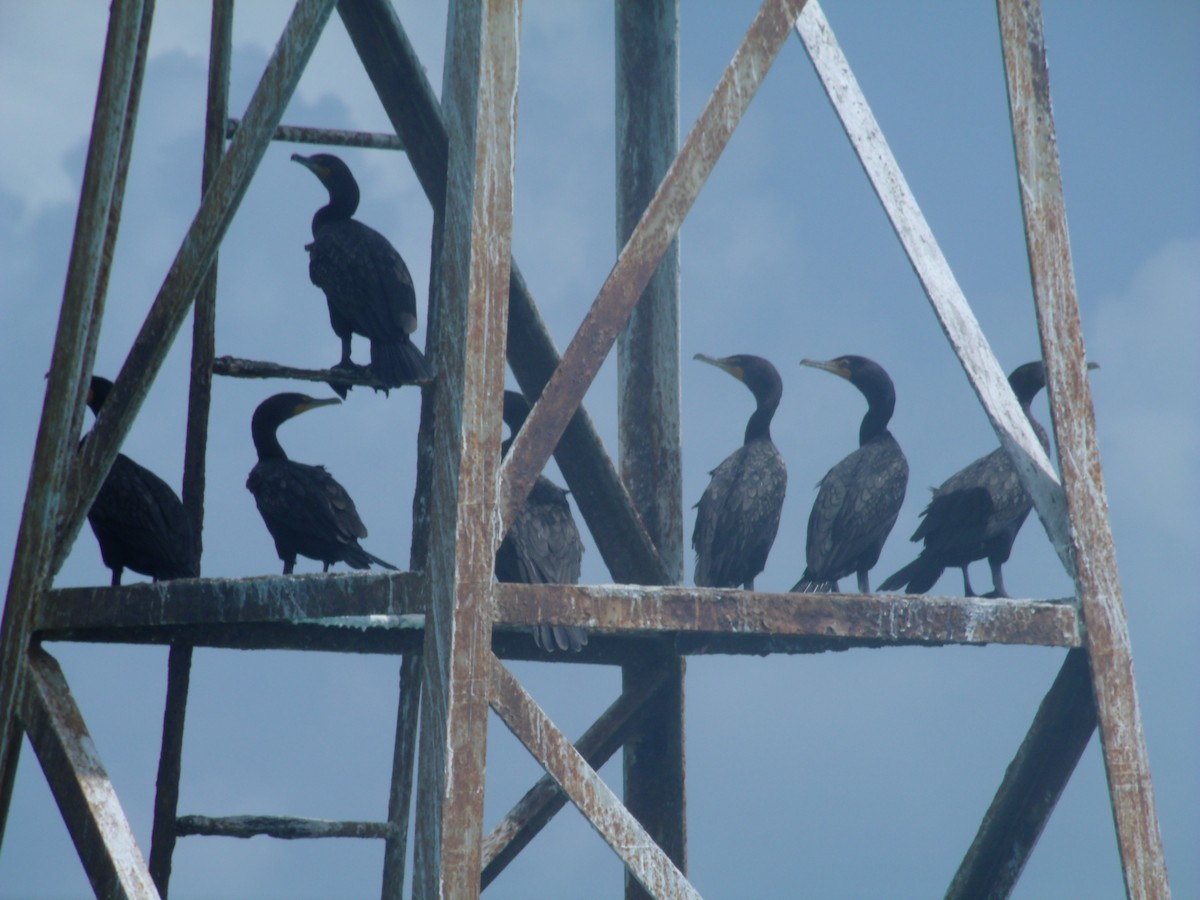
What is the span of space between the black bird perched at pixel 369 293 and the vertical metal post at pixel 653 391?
1.14 m

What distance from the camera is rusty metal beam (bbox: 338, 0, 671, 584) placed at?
21.9 feet

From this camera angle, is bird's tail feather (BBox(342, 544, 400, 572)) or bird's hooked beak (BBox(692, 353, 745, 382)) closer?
bird's tail feather (BBox(342, 544, 400, 572))

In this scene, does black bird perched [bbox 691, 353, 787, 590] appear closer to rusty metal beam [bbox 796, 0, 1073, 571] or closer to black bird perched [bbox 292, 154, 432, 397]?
black bird perched [bbox 292, 154, 432, 397]

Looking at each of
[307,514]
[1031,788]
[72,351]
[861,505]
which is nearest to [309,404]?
[307,514]

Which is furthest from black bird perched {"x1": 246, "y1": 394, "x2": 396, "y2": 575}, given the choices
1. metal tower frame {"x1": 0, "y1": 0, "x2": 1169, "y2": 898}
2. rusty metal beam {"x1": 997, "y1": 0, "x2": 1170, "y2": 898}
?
rusty metal beam {"x1": 997, "y1": 0, "x2": 1170, "y2": 898}

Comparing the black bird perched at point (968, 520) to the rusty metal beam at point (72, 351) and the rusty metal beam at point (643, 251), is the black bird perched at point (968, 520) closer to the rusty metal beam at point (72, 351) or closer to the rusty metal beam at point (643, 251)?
the rusty metal beam at point (643, 251)

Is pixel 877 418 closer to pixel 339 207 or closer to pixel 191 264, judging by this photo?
pixel 339 207

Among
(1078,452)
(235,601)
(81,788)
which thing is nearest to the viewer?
(235,601)

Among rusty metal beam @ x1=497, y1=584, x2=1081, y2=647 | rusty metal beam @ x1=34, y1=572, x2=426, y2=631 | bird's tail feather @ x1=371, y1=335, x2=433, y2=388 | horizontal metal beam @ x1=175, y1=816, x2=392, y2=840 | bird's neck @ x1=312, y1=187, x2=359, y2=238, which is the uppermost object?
bird's neck @ x1=312, y1=187, x2=359, y2=238

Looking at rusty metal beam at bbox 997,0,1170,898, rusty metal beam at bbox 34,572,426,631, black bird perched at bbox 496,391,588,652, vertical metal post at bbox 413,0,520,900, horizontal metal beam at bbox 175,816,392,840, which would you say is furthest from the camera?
black bird perched at bbox 496,391,588,652

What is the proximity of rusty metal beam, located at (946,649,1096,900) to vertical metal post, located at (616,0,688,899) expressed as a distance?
5.39 ft

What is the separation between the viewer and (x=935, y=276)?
6336 mm

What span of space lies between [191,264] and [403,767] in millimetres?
2501

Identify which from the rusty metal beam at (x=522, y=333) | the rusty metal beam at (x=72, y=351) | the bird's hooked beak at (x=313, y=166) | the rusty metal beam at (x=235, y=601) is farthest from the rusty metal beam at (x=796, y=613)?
the bird's hooked beak at (x=313, y=166)
